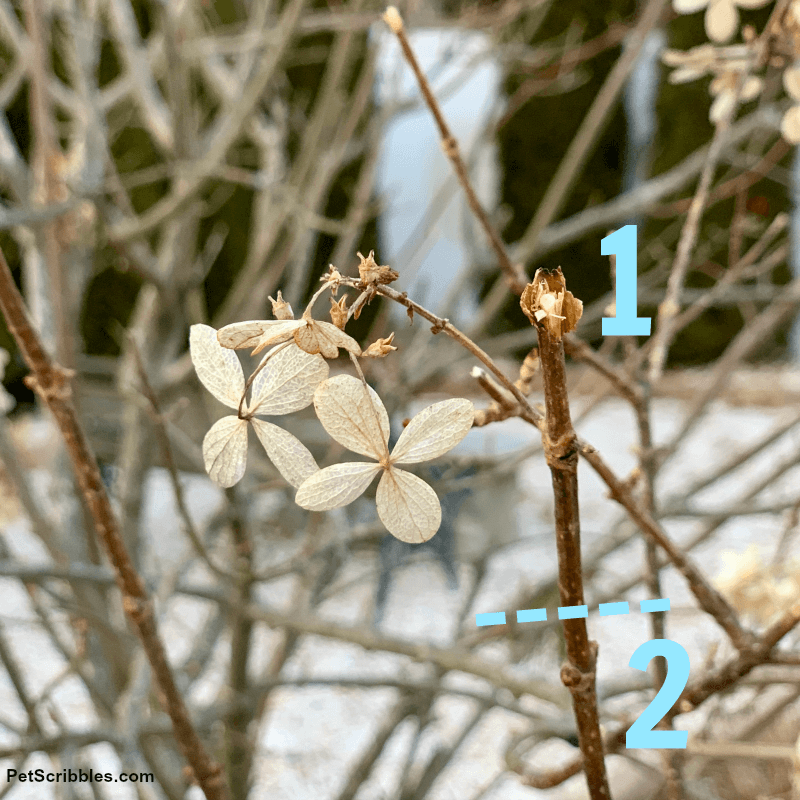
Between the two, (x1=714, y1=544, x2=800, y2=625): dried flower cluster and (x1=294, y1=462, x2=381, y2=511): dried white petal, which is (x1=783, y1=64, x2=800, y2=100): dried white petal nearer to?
(x1=294, y1=462, x2=381, y2=511): dried white petal

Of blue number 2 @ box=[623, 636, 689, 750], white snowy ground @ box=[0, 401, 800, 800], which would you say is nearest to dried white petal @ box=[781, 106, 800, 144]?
blue number 2 @ box=[623, 636, 689, 750]

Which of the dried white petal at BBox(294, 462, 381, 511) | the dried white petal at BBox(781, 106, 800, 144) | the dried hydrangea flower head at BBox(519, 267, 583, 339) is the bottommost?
the dried white petal at BBox(294, 462, 381, 511)

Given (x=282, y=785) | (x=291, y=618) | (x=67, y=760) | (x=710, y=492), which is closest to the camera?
(x=67, y=760)

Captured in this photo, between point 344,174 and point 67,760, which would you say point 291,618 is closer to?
point 67,760

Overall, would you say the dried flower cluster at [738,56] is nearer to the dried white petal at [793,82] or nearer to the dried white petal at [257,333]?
the dried white petal at [793,82]

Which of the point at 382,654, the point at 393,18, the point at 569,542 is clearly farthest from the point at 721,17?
the point at 382,654

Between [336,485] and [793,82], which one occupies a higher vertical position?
[793,82]

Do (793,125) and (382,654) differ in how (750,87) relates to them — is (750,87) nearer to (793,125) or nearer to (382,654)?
(793,125)

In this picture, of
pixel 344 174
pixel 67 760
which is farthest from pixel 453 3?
pixel 67 760
